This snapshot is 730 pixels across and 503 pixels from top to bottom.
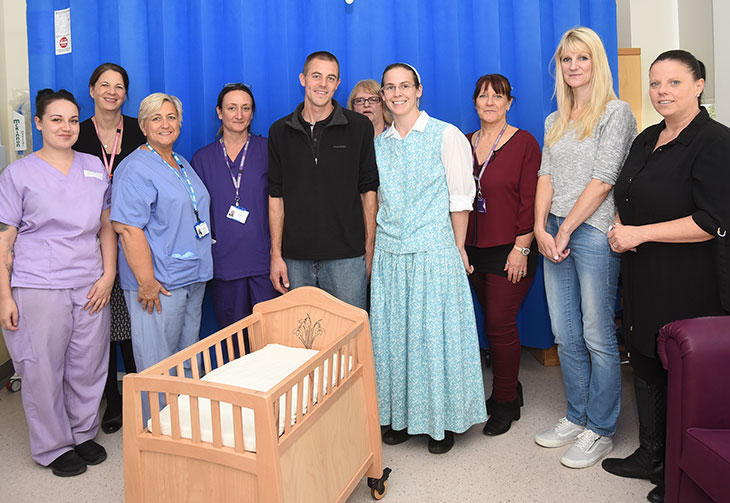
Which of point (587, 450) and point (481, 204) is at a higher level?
point (481, 204)

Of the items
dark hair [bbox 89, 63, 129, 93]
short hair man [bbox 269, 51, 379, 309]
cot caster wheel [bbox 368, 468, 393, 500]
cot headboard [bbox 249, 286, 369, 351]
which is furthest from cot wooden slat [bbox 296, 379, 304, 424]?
dark hair [bbox 89, 63, 129, 93]

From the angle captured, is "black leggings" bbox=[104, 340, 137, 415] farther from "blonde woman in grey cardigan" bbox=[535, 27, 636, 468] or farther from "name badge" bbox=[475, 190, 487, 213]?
"blonde woman in grey cardigan" bbox=[535, 27, 636, 468]

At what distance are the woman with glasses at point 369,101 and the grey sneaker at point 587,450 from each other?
1808 millimetres

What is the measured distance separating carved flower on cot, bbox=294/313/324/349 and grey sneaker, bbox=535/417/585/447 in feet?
3.79

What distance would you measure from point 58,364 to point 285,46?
6.49 feet

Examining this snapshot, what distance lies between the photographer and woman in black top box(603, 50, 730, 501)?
1874 mm

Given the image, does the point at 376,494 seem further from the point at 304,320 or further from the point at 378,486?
the point at 304,320

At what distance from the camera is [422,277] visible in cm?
236

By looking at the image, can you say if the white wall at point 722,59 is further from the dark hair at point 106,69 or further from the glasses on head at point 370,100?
the dark hair at point 106,69

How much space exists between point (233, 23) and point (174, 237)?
4.46 feet

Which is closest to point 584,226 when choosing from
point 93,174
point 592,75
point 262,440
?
point 592,75

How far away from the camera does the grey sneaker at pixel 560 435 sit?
2510 mm

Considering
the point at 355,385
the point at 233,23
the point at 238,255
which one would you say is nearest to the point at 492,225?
the point at 355,385

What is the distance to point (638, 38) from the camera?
376cm
